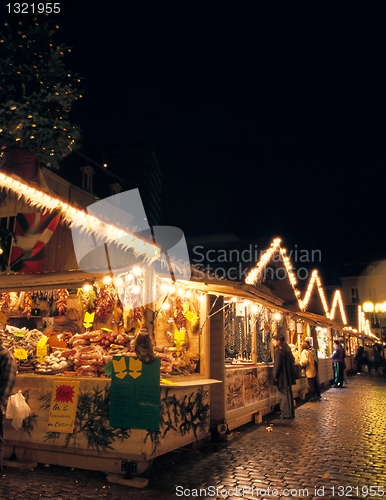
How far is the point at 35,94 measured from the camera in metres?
7.06

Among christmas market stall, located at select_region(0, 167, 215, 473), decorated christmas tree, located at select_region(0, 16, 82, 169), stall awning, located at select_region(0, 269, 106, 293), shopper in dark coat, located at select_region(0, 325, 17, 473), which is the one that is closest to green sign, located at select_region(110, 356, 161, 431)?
christmas market stall, located at select_region(0, 167, 215, 473)

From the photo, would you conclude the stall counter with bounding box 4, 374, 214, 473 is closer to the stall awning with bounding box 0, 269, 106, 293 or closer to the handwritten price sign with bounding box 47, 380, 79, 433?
the handwritten price sign with bounding box 47, 380, 79, 433

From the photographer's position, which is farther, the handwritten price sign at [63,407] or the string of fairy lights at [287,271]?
the string of fairy lights at [287,271]

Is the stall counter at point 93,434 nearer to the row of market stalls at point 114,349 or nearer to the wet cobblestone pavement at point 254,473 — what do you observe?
the row of market stalls at point 114,349

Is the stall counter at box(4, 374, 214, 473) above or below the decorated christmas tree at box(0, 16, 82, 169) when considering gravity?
below

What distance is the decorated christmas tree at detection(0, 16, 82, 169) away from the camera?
697 centimetres

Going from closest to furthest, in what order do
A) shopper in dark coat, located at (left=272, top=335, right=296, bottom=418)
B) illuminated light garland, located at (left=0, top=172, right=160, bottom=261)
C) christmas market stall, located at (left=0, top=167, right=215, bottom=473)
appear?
christmas market stall, located at (left=0, top=167, right=215, bottom=473) < illuminated light garland, located at (left=0, top=172, right=160, bottom=261) < shopper in dark coat, located at (left=272, top=335, right=296, bottom=418)

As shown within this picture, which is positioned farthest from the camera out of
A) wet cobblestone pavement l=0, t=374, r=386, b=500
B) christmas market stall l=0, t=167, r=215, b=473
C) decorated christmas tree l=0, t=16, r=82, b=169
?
decorated christmas tree l=0, t=16, r=82, b=169

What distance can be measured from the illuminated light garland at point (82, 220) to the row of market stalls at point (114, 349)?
20mm

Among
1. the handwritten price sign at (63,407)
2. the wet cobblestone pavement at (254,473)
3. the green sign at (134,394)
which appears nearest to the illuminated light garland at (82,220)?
the green sign at (134,394)

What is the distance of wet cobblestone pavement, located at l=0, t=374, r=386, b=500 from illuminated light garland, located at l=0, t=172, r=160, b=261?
3425mm

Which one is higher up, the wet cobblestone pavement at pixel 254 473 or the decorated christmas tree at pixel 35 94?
the decorated christmas tree at pixel 35 94

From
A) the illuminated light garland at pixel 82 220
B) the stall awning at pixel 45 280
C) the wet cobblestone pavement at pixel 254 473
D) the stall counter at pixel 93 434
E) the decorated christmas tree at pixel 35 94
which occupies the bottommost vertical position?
the wet cobblestone pavement at pixel 254 473

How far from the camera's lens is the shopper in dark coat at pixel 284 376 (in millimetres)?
11211
